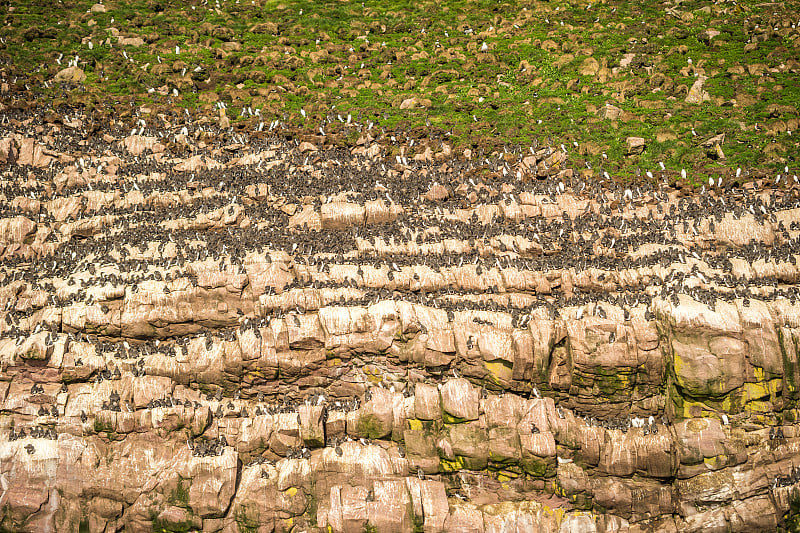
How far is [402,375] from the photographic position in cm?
2755

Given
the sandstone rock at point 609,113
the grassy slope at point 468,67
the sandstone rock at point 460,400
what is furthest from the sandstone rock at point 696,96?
the sandstone rock at point 460,400

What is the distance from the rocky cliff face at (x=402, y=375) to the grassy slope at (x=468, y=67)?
9.26m

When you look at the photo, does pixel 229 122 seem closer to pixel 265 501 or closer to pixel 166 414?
pixel 166 414

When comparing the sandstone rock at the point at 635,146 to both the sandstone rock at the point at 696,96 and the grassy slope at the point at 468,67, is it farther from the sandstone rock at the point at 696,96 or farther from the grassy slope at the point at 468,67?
the sandstone rock at the point at 696,96

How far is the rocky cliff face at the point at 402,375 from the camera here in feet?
82.5

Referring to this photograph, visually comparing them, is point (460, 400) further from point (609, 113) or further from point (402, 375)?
point (609, 113)

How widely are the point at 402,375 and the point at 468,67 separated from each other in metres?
26.5

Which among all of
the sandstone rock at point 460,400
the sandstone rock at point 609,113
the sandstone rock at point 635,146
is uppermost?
the sandstone rock at point 609,113

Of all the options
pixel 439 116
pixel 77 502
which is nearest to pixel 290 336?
pixel 77 502

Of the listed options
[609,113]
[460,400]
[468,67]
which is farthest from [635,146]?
[460,400]

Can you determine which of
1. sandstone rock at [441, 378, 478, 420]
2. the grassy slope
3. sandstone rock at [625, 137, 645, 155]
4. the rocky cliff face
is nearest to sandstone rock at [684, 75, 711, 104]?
the grassy slope

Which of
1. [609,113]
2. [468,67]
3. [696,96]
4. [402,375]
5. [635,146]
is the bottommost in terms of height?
[402,375]

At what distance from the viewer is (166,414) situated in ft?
84.3

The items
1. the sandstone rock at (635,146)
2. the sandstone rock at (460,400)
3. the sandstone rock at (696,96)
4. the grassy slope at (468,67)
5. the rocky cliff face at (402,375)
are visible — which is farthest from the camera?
the sandstone rock at (696,96)
